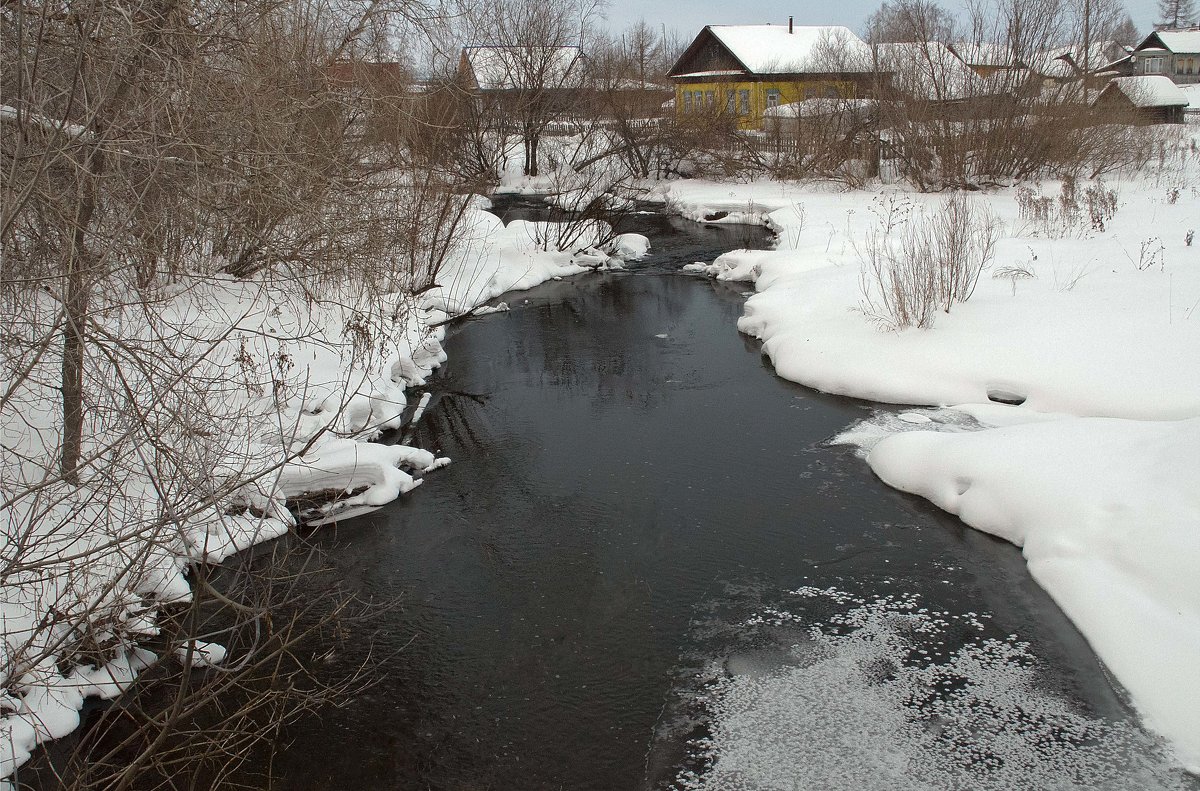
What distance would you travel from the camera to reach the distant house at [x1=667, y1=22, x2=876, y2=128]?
30281mm

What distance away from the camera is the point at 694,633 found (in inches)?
206

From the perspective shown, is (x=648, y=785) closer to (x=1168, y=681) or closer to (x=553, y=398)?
(x=1168, y=681)

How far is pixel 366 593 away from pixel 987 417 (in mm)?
5496

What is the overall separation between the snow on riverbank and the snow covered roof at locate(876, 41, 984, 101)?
41.5ft

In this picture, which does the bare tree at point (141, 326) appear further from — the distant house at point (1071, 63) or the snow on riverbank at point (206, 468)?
the distant house at point (1071, 63)

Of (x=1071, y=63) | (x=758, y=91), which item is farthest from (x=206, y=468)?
(x=758, y=91)

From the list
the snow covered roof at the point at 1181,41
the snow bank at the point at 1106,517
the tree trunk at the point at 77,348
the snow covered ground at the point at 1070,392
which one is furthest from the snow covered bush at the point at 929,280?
the snow covered roof at the point at 1181,41

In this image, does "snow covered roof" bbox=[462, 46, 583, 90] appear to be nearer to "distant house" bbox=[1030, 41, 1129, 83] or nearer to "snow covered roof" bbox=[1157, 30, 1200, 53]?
"distant house" bbox=[1030, 41, 1129, 83]

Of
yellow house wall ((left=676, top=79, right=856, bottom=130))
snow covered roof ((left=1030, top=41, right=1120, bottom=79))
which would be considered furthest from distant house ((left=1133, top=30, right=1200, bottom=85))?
snow covered roof ((left=1030, top=41, right=1120, bottom=79))

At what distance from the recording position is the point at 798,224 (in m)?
18.2

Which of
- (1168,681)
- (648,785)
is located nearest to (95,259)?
(648,785)

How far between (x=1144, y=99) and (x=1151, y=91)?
5166 mm

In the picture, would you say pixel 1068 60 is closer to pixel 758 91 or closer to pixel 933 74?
pixel 933 74

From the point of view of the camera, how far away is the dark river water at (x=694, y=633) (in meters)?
4.26
